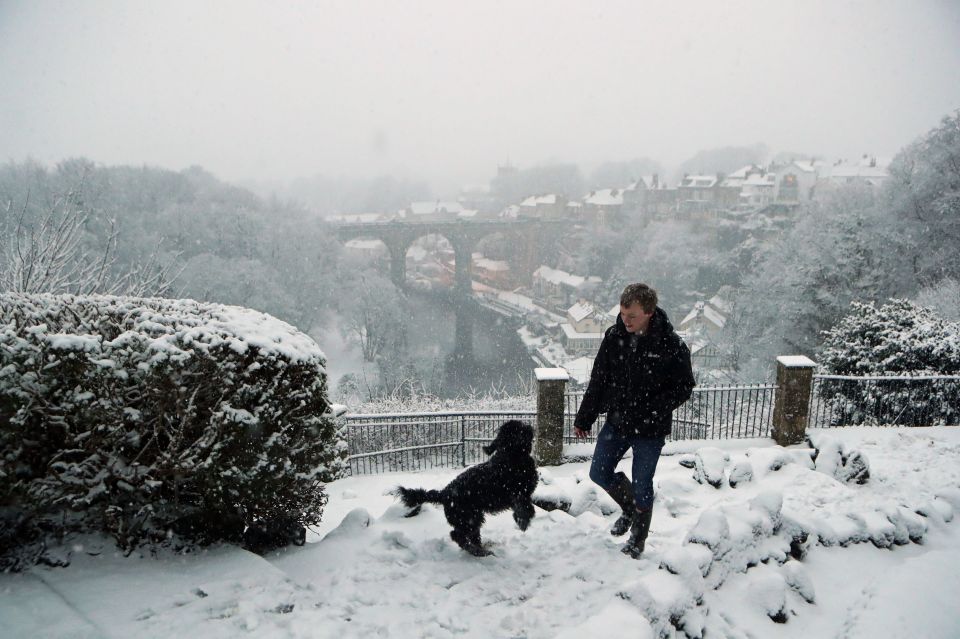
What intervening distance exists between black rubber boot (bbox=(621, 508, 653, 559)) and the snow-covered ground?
0.25 feet

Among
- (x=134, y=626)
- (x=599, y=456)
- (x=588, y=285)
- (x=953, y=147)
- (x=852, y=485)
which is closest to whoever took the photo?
(x=134, y=626)

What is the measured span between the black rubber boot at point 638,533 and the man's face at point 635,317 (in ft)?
3.87

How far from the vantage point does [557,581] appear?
2.97 metres

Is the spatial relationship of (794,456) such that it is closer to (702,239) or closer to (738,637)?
(738,637)

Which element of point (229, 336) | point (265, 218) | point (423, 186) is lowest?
point (229, 336)

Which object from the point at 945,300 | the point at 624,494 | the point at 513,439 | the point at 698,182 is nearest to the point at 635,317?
the point at 513,439

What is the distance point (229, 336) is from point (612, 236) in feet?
153

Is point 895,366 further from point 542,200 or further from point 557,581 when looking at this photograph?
point 542,200

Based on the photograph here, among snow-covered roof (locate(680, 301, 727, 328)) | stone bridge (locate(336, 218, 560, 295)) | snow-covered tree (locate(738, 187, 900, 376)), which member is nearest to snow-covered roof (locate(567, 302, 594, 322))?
snow-covered roof (locate(680, 301, 727, 328))

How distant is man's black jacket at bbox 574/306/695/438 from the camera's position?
2854 millimetres

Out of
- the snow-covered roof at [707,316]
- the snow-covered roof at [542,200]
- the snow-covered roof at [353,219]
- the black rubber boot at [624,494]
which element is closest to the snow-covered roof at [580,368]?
the snow-covered roof at [707,316]

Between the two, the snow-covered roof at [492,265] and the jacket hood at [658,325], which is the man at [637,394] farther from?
the snow-covered roof at [492,265]

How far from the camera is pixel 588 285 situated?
1601 inches

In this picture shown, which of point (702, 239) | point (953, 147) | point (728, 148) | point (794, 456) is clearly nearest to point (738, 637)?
point (794, 456)
